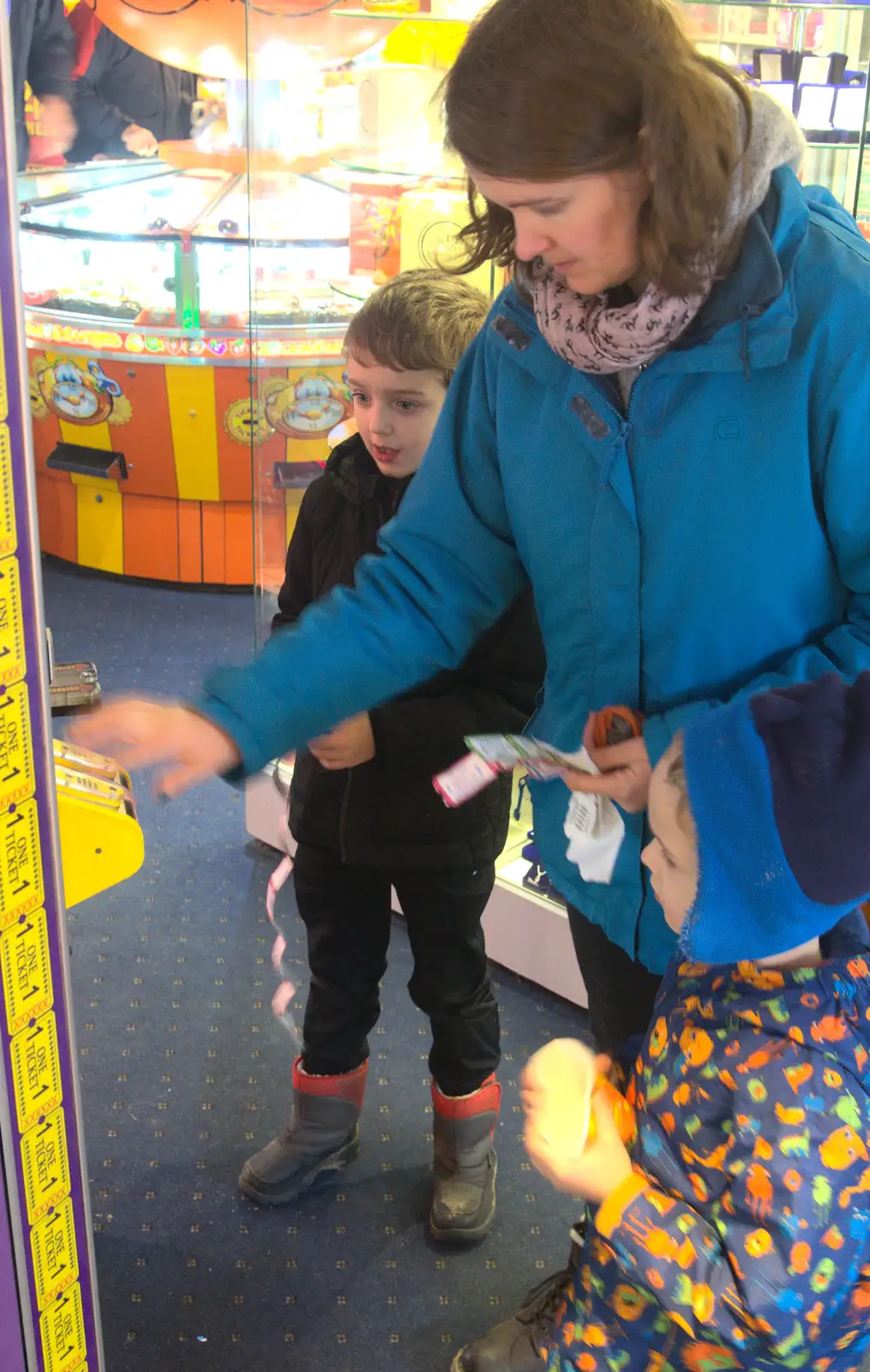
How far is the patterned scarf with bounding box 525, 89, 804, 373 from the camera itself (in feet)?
3.27

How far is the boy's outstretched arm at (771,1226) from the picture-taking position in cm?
100

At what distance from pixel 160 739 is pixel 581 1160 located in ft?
1.73

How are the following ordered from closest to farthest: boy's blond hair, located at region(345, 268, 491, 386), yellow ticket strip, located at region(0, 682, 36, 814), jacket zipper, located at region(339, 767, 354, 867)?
yellow ticket strip, located at region(0, 682, 36, 814) < boy's blond hair, located at region(345, 268, 491, 386) < jacket zipper, located at region(339, 767, 354, 867)

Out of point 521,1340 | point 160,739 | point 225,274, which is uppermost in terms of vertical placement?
point 160,739

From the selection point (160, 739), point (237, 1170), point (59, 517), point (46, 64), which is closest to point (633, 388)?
point (160, 739)

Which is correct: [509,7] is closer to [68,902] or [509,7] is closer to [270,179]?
[68,902]

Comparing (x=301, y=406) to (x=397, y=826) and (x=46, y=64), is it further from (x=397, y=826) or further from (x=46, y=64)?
(x=46, y=64)

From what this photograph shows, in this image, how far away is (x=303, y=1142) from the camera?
6.50 ft

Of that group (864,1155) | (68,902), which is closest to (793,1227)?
(864,1155)

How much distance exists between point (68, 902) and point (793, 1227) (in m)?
0.71

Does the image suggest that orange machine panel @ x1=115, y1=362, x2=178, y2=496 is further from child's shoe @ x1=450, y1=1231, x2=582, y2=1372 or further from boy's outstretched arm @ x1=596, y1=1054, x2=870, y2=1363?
boy's outstretched arm @ x1=596, y1=1054, x2=870, y2=1363

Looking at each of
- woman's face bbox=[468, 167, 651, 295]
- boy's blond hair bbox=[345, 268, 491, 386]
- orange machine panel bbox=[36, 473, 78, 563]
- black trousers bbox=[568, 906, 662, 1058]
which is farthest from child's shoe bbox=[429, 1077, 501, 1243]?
orange machine panel bbox=[36, 473, 78, 563]

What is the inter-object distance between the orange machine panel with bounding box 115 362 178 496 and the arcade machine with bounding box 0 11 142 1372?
3271mm

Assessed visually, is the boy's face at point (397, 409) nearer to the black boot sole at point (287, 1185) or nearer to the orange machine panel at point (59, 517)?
the black boot sole at point (287, 1185)
